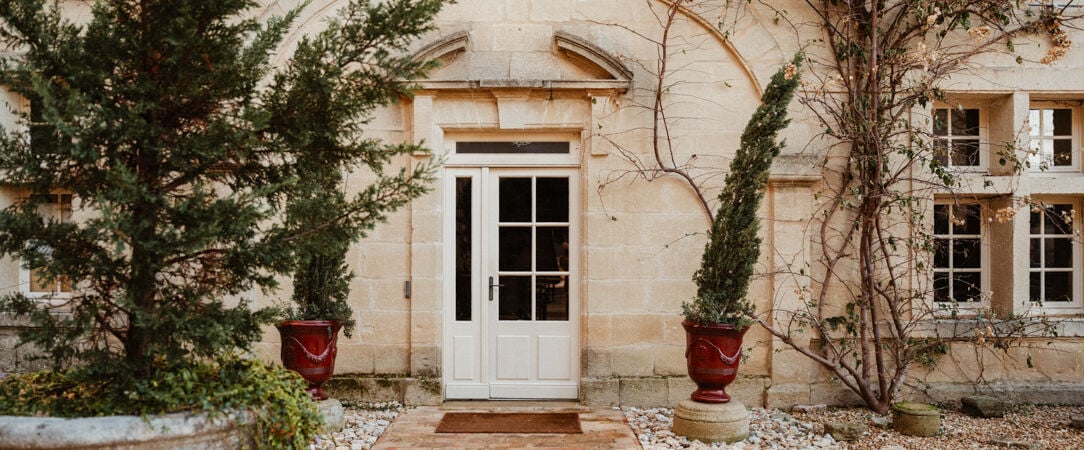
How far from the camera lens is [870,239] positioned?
5684 mm

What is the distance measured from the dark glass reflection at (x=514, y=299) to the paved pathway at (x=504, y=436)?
29.2 inches

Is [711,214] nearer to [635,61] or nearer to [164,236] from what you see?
[635,61]

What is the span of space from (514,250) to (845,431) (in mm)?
2652

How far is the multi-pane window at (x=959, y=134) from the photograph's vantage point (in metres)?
6.17

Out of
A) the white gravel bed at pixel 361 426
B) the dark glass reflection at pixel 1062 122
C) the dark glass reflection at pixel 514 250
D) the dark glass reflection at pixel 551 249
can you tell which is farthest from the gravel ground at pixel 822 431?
the dark glass reflection at pixel 1062 122

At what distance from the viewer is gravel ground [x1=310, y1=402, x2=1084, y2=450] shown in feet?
16.0

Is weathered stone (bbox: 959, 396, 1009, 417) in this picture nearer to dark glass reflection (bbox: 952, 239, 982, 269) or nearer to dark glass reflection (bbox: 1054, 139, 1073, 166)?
dark glass reflection (bbox: 952, 239, 982, 269)

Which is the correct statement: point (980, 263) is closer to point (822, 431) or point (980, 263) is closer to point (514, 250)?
point (822, 431)

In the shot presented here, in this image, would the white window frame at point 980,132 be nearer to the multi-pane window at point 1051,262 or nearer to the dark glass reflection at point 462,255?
the multi-pane window at point 1051,262

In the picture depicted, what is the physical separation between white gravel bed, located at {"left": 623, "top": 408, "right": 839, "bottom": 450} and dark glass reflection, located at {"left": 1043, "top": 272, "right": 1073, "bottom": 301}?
2431mm

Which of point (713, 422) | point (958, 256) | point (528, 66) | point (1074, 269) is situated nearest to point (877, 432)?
point (713, 422)

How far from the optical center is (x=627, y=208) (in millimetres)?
5934

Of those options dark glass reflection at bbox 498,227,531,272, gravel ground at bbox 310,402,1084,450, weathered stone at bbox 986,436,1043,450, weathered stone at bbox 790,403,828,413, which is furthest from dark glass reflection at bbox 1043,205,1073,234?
dark glass reflection at bbox 498,227,531,272

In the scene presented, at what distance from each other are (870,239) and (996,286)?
131 cm
